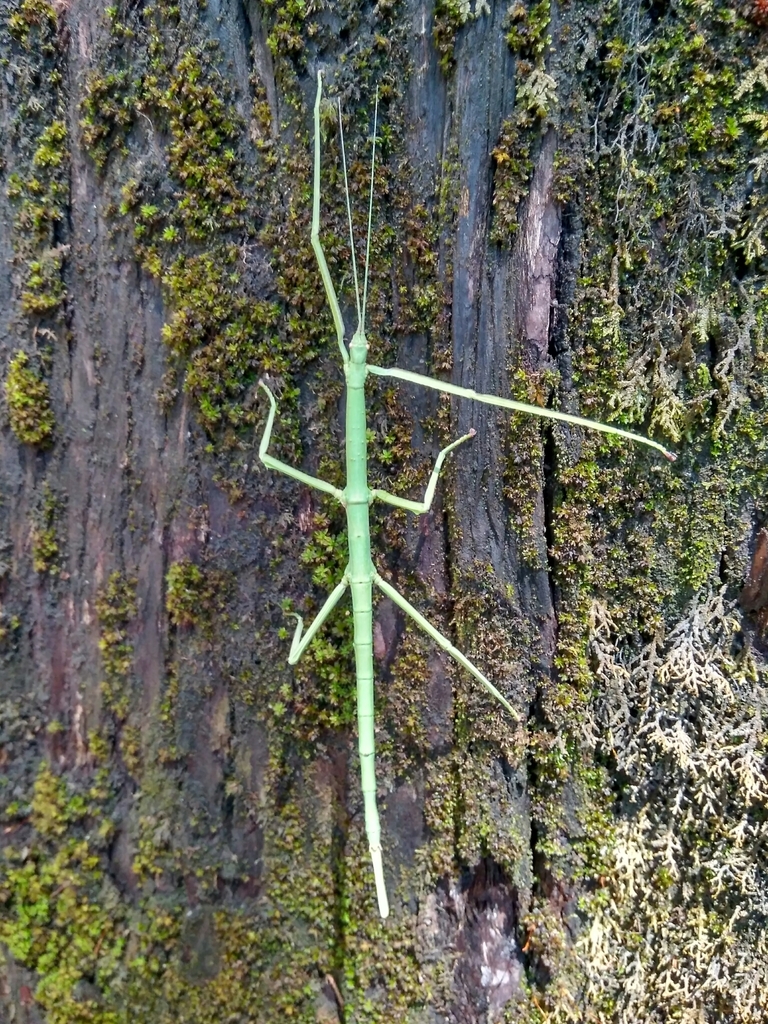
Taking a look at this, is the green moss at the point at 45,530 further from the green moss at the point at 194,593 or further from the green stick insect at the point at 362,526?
the green stick insect at the point at 362,526

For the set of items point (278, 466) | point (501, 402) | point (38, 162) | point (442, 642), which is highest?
point (38, 162)

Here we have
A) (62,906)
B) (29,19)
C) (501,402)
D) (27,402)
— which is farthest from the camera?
(62,906)

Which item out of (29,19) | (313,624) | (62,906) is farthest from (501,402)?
(62,906)

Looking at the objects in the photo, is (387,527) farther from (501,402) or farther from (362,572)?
(501,402)

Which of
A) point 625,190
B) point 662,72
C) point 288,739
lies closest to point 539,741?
point 288,739

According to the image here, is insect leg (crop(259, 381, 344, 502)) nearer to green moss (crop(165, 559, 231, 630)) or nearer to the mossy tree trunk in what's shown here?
the mossy tree trunk
